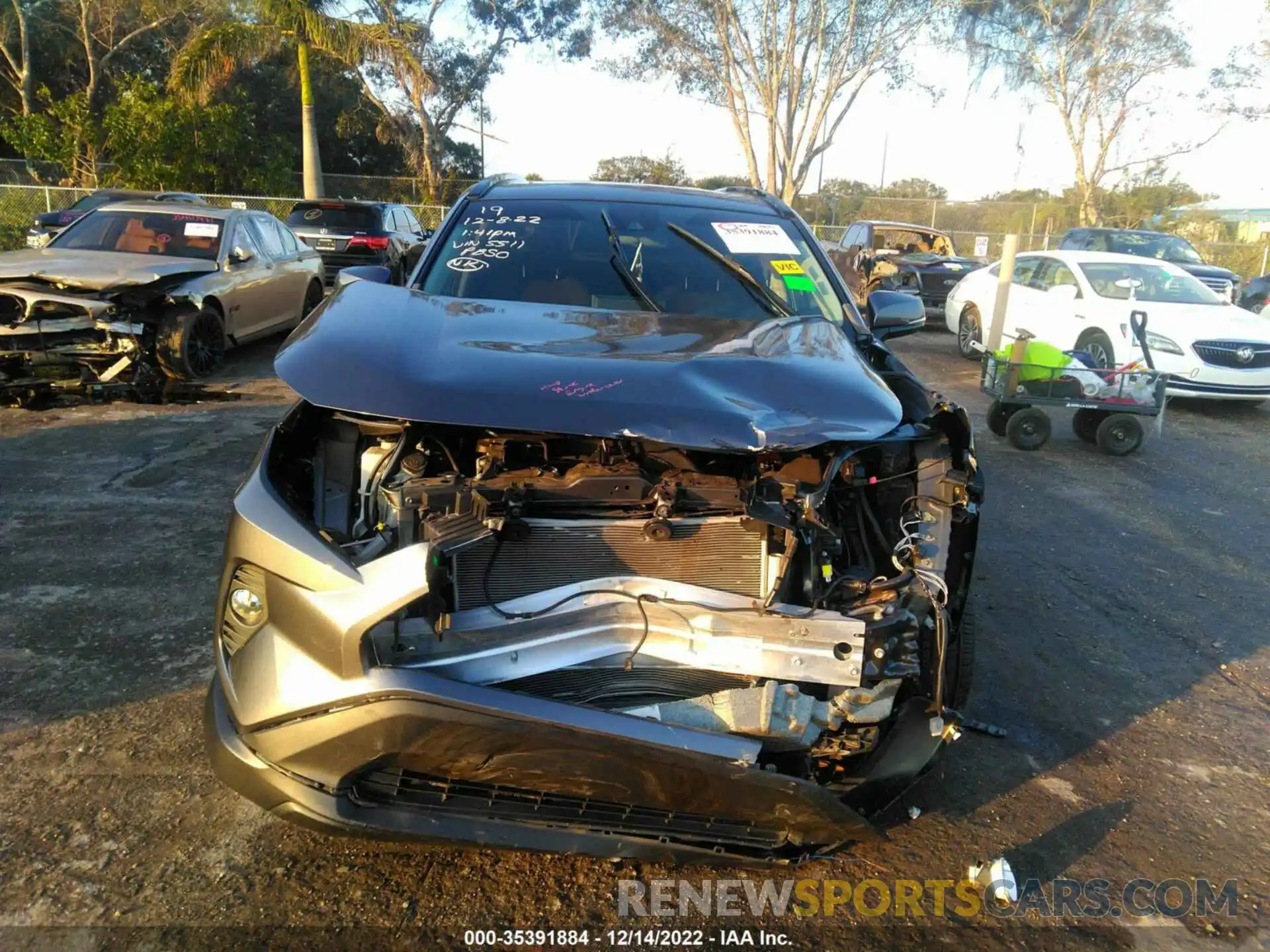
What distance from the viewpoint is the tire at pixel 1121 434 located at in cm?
779

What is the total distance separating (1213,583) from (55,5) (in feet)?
126

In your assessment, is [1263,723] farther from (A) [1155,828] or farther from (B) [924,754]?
(B) [924,754]

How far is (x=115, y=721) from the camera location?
123 inches

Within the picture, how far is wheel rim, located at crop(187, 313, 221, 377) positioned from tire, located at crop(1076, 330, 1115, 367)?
29.8 ft

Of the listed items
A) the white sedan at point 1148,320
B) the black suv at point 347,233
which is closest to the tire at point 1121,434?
the white sedan at point 1148,320

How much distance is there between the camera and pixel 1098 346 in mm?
10031

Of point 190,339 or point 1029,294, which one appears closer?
point 190,339

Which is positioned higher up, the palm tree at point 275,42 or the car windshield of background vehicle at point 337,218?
the palm tree at point 275,42

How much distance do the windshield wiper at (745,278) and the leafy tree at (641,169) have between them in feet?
103

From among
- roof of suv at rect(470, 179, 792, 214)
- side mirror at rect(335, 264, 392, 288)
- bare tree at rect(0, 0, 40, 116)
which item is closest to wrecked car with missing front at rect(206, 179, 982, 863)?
side mirror at rect(335, 264, 392, 288)

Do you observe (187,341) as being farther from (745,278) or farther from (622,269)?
(745,278)

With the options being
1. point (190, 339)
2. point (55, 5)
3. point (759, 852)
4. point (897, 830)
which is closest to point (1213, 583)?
point (897, 830)
